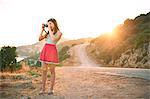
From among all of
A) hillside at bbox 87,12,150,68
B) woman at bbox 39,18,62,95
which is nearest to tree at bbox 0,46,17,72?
woman at bbox 39,18,62,95

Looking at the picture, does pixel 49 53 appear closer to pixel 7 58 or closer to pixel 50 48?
pixel 50 48

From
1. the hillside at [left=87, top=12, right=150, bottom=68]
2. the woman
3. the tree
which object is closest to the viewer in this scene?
the woman

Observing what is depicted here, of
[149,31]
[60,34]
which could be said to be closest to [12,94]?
[60,34]

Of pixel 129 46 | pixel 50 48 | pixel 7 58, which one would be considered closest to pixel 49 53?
pixel 50 48

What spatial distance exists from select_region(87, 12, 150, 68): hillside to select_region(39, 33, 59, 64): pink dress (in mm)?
15848

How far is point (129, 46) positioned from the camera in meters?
30.7

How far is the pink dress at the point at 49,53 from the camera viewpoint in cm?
733

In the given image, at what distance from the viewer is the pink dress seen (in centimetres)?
733

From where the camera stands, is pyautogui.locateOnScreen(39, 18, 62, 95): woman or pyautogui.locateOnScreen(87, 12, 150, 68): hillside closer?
pyautogui.locateOnScreen(39, 18, 62, 95): woman

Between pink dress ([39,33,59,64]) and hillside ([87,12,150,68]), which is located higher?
hillside ([87,12,150,68])

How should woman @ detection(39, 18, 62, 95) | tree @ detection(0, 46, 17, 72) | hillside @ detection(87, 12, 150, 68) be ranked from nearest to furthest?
woman @ detection(39, 18, 62, 95), tree @ detection(0, 46, 17, 72), hillside @ detection(87, 12, 150, 68)

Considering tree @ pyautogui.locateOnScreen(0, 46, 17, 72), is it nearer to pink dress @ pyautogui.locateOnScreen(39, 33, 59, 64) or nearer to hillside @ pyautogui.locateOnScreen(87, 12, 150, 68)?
pink dress @ pyautogui.locateOnScreen(39, 33, 59, 64)

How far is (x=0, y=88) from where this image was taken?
8.80 meters

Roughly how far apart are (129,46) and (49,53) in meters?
23.9
